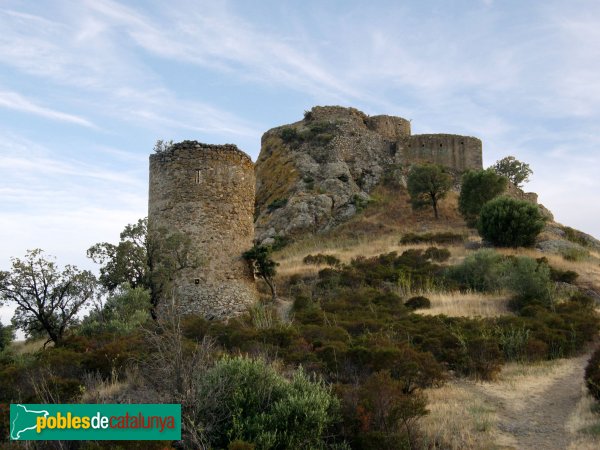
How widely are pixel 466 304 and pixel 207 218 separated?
26.9 feet

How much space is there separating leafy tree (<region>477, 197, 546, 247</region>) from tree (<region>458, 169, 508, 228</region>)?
4.80 m

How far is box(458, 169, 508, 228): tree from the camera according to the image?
31.3m

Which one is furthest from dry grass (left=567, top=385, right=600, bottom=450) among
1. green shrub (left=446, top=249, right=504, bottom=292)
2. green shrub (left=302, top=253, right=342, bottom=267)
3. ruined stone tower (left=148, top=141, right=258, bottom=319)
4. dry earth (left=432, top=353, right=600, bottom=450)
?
green shrub (left=302, top=253, right=342, bottom=267)

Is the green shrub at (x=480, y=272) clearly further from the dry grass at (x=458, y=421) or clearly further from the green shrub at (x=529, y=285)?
the dry grass at (x=458, y=421)

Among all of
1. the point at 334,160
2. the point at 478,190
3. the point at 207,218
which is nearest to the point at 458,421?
the point at 207,218

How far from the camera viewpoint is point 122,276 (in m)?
15.0

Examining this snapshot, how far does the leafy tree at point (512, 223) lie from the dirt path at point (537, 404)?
14.4 m

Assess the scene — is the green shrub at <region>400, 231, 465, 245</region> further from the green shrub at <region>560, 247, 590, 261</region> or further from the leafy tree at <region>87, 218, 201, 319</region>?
the leafy tree at <region>87, 218, 201, 319</region>

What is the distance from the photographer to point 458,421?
8.07 meters

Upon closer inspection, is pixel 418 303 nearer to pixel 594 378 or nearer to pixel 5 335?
pixel 594 378

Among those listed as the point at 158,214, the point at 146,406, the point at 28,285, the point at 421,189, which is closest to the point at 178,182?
the point at 158,214

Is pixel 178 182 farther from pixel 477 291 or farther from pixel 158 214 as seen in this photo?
pixel 477 291

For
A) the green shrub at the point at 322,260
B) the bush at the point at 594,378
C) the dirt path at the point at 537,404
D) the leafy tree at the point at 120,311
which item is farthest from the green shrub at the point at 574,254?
the leafy tree at the point at 120,311

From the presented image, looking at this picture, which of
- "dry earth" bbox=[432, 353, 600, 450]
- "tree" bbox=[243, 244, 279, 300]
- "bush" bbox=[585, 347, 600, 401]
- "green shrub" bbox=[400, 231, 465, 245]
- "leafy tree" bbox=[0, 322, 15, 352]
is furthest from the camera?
"green shrub" bbox=[400, 231, 465, 245]
